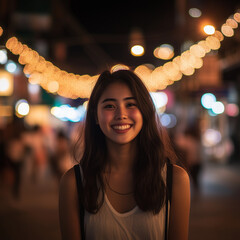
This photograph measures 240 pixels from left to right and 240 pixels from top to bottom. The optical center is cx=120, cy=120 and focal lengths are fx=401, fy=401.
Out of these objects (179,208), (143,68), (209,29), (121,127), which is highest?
(143,68)

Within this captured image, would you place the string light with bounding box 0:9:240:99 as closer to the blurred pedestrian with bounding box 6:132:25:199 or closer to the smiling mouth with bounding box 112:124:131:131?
the blurred pedestrian with bounding box 6:132:25:199

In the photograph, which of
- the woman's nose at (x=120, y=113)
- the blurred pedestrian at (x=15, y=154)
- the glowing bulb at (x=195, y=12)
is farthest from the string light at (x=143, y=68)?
the woman's nose at (x=120, y=113)

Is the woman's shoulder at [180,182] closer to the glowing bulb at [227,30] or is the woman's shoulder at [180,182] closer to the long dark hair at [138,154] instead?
the long dark hair at [138,154]

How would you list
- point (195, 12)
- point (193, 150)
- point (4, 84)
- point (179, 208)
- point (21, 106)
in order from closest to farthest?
point (179, 208) → point (193, 150) → point (195, 12) → point (4, 84) → point (21, 106)

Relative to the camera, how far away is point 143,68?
24.2m

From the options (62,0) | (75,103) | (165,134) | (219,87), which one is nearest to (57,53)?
(62,0)

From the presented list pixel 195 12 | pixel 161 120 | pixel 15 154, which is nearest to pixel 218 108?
pixel 195 12

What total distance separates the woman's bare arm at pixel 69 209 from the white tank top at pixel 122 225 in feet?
0.31

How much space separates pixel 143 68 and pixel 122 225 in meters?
22.0

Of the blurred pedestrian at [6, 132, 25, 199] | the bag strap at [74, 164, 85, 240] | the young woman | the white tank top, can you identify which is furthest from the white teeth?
the blurred pedestrian at [6, 132, 25, 199]

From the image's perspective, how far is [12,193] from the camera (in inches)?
432

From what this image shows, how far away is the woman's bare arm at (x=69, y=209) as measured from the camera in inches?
104

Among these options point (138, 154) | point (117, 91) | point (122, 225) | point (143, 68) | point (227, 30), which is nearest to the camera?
point (122, 225)

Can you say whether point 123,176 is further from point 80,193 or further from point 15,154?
point 15,154
